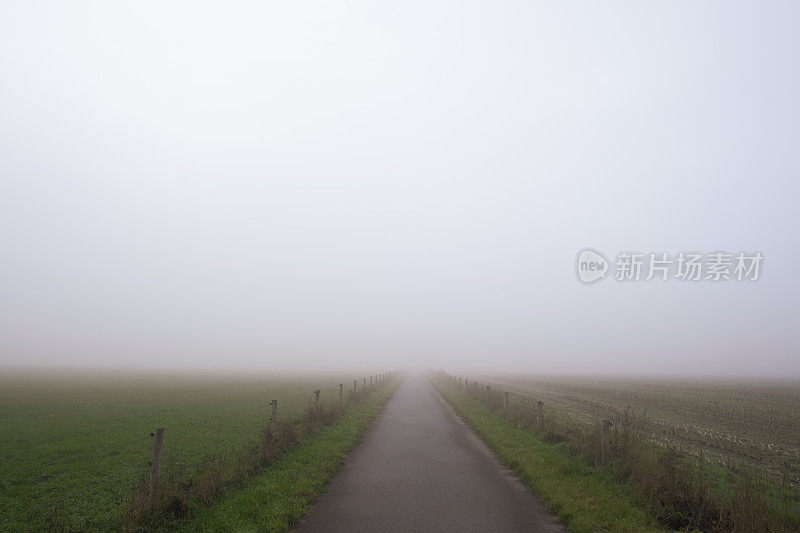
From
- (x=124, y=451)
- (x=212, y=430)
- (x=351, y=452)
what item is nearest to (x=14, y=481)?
(x=124, y=451)

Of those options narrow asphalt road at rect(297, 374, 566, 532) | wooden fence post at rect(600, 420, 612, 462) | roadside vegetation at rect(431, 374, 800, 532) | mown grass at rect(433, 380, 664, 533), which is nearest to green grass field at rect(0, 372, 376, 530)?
narrow asphalt road at rect(297, 374, 566, 532)

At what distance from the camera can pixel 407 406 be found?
27.1 meters

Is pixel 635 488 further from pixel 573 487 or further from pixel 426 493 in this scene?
pixel 426 493

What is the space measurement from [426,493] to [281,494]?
10.1ft

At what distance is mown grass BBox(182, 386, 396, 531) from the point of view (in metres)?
7.16

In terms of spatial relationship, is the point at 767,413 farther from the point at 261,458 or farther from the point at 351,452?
the point at 261,458

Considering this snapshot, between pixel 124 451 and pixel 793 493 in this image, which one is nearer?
pixel 793 493

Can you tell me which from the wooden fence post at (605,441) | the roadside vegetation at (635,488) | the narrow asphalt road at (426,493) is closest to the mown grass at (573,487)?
the roadside vegetation at (635,488)

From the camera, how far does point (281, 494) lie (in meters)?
8.55

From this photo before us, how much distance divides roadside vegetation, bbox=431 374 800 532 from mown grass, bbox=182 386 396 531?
16.2 ft

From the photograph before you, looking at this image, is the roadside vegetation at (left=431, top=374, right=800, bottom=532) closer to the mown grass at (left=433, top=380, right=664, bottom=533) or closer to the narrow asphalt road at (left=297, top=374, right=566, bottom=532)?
the mown grass at (left=433, top=380, right=664, bottom=533)

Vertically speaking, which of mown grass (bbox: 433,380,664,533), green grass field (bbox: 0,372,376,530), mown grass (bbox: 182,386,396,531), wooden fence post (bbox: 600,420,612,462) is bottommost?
green grass field (bbox: 0,372,376,530)

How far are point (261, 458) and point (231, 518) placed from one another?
12.6 ft

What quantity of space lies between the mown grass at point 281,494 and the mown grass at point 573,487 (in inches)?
191
